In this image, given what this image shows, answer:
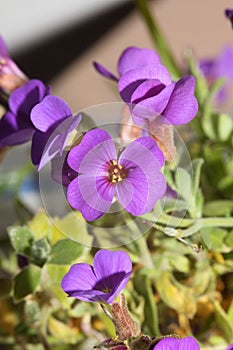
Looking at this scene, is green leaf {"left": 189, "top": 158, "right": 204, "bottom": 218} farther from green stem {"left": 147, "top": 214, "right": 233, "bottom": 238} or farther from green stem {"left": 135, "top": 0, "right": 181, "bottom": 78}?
green stem {"left": 135, "top": 0, "right": 181, "bottom": 78}

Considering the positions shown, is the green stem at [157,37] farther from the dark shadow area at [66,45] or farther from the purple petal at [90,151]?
the dark shadow area at [66,45]

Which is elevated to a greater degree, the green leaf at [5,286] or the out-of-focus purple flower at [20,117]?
the out-of-focus purple flower at [20,117]

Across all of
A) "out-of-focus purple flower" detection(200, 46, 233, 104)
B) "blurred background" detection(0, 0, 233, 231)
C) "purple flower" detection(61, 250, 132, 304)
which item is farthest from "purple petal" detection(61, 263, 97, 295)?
"blurred background" detection(0, 0, 233, 231)

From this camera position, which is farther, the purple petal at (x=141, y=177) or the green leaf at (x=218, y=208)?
the green leaf at (x=218, y=208)

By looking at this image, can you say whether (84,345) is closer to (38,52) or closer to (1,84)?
(1,84)

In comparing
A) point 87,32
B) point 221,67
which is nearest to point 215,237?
point 221,67

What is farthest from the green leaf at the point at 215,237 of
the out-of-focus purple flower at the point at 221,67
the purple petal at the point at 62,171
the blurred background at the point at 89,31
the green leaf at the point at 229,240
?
the blurred background at the point at 89,31

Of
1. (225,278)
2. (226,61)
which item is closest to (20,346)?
(225,278)
